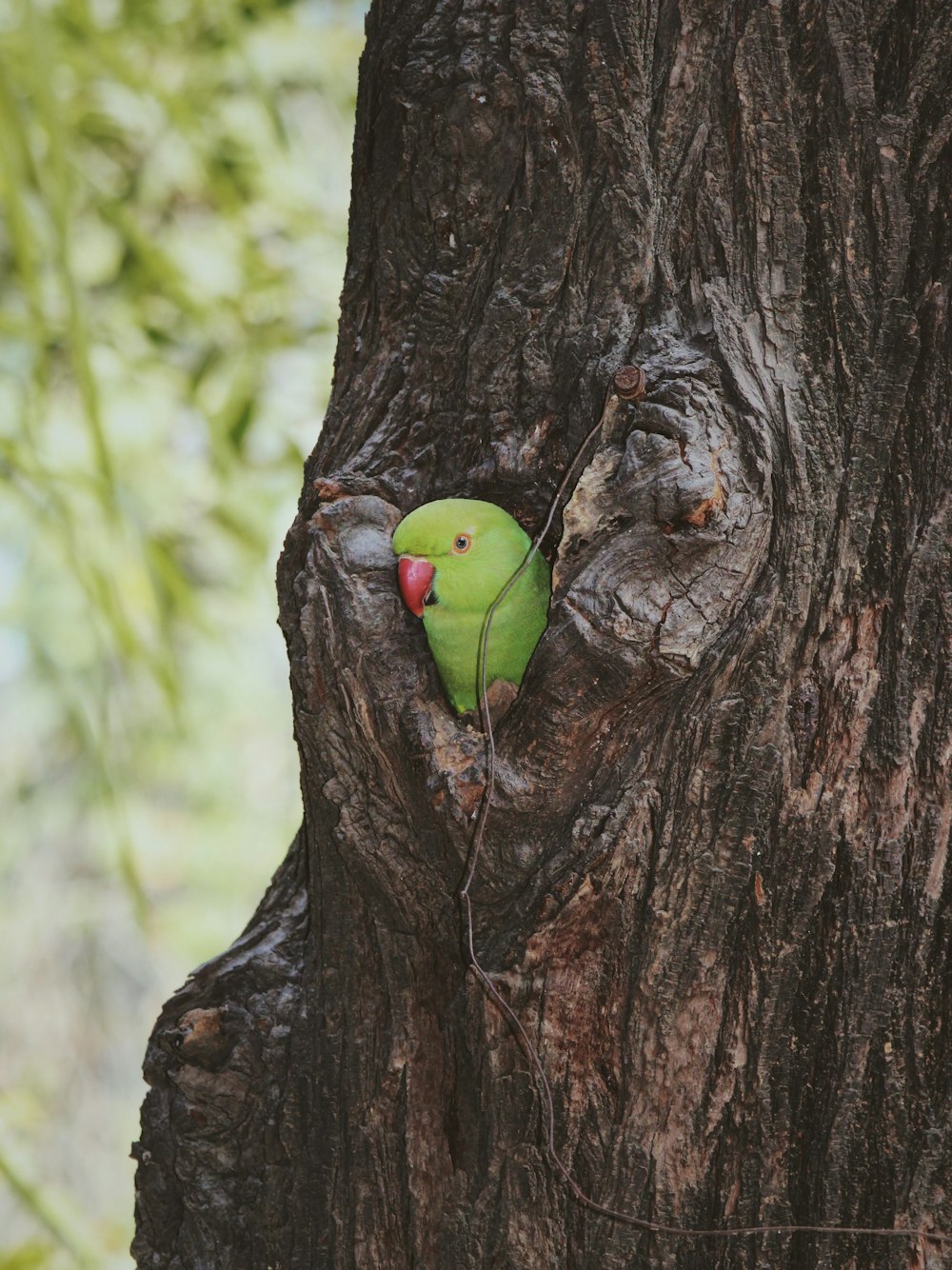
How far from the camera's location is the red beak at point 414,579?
120 cm

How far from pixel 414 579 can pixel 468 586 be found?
0.10m

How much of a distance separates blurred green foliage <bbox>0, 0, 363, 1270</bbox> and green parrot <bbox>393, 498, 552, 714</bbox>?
315 millimetres

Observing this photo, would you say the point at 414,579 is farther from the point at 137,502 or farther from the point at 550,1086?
the point at 137,502

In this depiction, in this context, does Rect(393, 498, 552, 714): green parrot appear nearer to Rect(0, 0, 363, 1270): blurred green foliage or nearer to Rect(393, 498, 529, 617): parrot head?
Rect(393, 498, 529, 617): parrot head

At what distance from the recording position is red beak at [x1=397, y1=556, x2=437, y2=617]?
120cm

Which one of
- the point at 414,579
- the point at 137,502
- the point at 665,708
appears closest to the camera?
the point at 665,708

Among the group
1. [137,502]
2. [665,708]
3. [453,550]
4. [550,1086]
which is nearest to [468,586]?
[453,550]

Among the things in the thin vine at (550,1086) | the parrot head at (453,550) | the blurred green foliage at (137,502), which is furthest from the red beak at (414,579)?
the blurred green foliage at (137,502)

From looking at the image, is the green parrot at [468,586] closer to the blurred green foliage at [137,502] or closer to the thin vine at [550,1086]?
the thin vine at [550,1086]

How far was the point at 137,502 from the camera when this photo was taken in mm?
2887

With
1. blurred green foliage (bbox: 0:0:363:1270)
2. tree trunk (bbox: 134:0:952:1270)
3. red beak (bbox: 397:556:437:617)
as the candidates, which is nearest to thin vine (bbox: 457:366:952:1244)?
tree trunk (bbox: 134:0:952:1270)

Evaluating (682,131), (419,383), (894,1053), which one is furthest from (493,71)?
(894,1053)

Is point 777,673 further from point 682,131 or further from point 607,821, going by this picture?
point 682,131

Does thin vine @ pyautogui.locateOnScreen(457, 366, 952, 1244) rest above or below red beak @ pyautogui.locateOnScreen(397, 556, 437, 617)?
below
